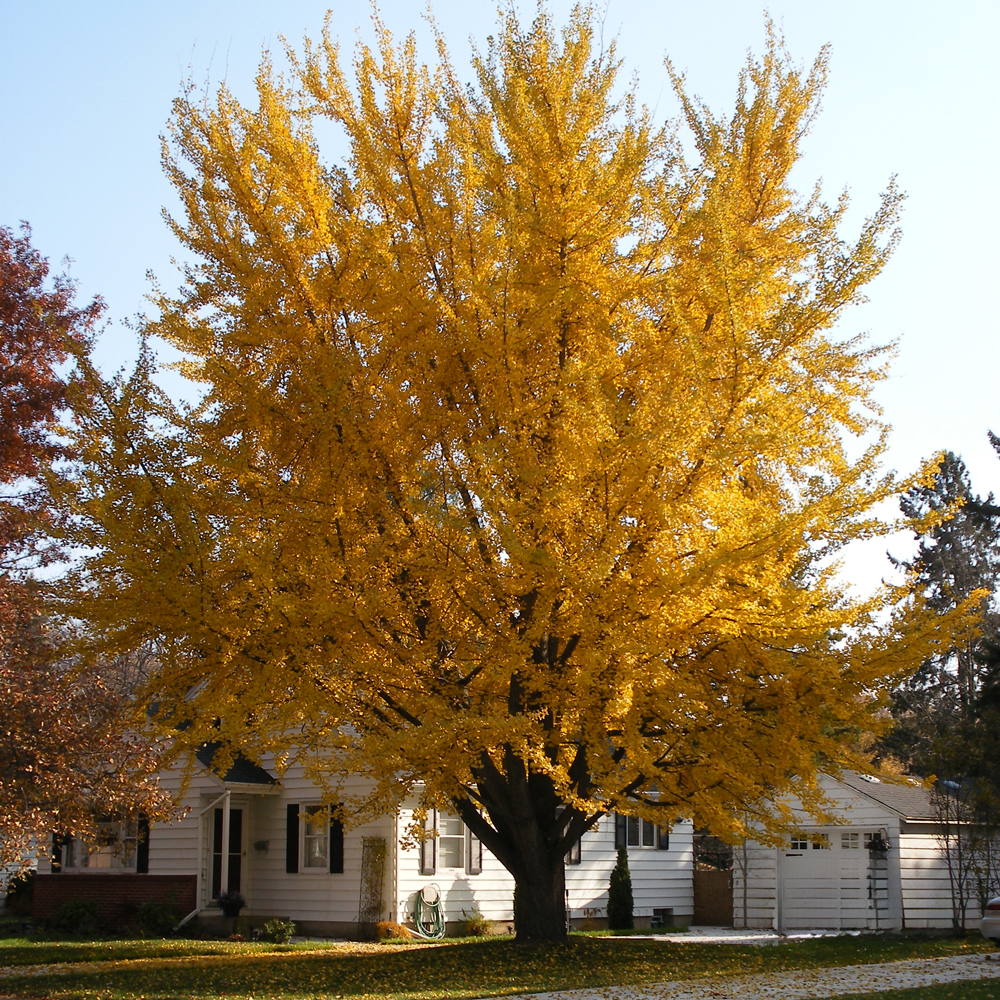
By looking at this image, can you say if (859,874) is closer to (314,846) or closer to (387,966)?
(314,846)

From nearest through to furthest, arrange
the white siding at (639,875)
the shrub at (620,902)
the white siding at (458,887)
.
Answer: the white siding at (458,887) < the shrub at (620,902) < the white siding at (639,875)

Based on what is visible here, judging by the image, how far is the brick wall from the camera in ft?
62.8

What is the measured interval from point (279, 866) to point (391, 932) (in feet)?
Answer: 10.1

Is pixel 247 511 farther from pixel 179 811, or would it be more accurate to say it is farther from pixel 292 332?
pixel 179 811

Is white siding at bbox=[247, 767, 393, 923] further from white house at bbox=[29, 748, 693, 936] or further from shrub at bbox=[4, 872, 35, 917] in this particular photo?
shrub at bbox=[4, 872, 35, 917]

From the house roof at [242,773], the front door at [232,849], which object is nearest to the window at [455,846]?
the house roof at [242,773]

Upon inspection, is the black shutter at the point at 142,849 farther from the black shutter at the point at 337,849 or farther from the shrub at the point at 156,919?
the black shutter at the point at 337,849

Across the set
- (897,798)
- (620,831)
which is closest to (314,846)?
(620,831)

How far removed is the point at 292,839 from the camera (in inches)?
759

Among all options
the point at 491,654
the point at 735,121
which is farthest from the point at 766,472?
the point at 735,121

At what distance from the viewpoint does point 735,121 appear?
39.8 ft

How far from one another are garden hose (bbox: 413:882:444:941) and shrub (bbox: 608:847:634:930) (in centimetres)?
454

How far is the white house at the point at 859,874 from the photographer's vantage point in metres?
20.6

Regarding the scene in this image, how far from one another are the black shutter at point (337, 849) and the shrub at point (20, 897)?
7.99 meters
